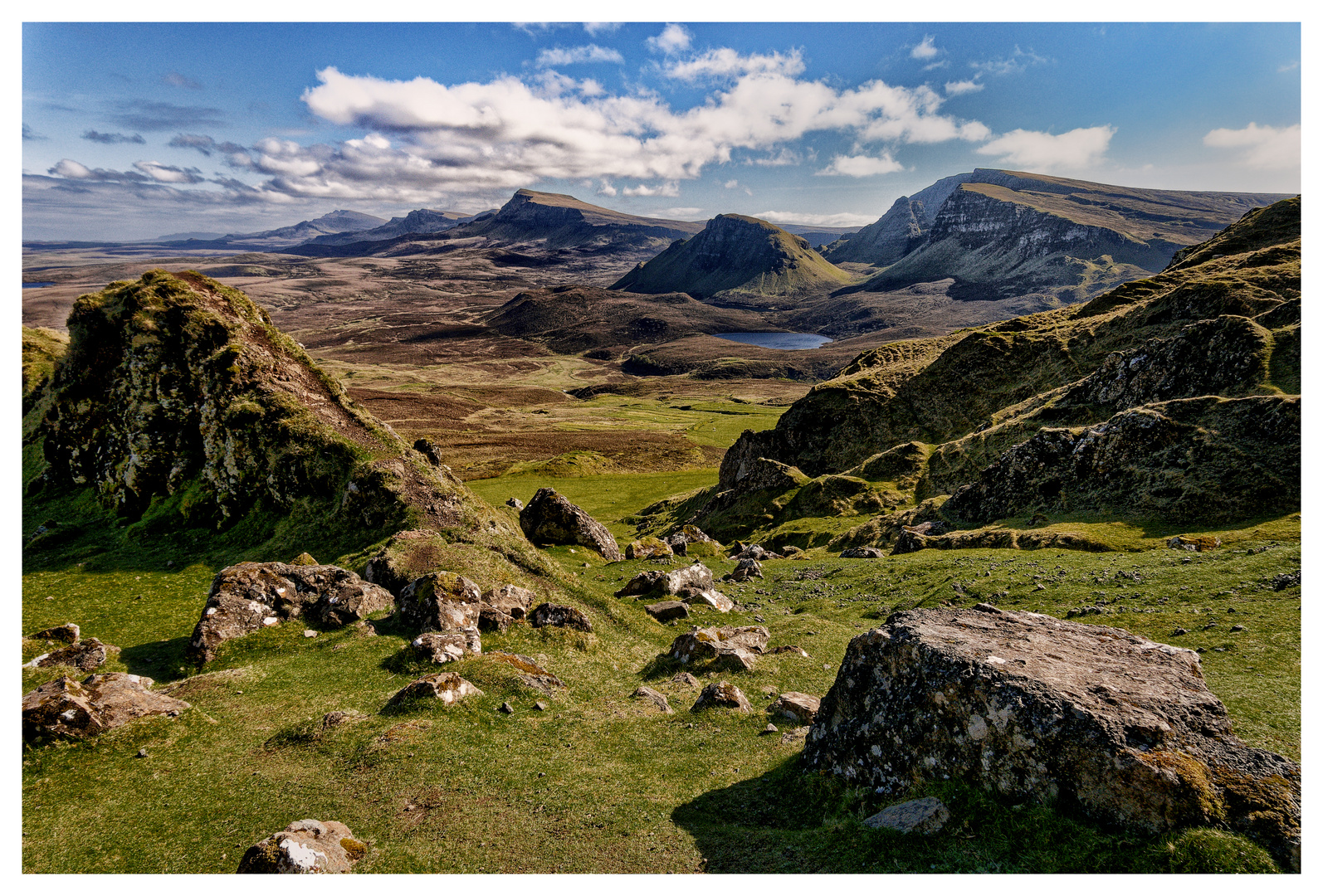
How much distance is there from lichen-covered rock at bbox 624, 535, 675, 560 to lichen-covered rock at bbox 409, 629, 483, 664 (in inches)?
953

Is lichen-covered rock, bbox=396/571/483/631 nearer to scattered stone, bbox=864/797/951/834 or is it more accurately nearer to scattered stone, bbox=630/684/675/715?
scattered stone, bbox=630/684/675/715

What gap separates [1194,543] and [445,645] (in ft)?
124

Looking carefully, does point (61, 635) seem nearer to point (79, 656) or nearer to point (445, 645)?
Result: point (79, 656)

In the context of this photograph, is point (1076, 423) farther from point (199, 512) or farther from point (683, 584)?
point (199, 512)

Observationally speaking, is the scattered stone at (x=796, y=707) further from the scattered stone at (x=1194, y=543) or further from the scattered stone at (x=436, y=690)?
the scattered stone at (x=1194, y=543)

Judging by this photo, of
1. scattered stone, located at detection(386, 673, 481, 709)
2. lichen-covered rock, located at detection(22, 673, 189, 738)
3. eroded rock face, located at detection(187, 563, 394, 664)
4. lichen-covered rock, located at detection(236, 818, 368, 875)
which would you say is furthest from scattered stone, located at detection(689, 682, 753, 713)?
lichen-covered rock, located at detection(22, 673, 189, 738)

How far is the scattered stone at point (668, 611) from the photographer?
33.5 metres

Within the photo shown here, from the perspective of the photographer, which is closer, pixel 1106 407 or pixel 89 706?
pixel 89 706

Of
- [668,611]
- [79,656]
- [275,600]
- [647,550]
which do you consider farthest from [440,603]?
[647,550]

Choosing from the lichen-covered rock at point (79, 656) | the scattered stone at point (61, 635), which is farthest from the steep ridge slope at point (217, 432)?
the lichen-covered rock at point (79, 656)

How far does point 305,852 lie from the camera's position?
11.7 metres

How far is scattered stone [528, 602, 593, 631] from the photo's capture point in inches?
1108

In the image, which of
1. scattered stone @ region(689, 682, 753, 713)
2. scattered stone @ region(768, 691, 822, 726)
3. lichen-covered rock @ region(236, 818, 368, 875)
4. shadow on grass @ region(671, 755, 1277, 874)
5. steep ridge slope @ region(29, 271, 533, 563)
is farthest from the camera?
steep ridge slope @ region(29, 271, 533, 563)

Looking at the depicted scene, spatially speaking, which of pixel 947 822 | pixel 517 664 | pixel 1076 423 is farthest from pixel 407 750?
pixel 1076 423
